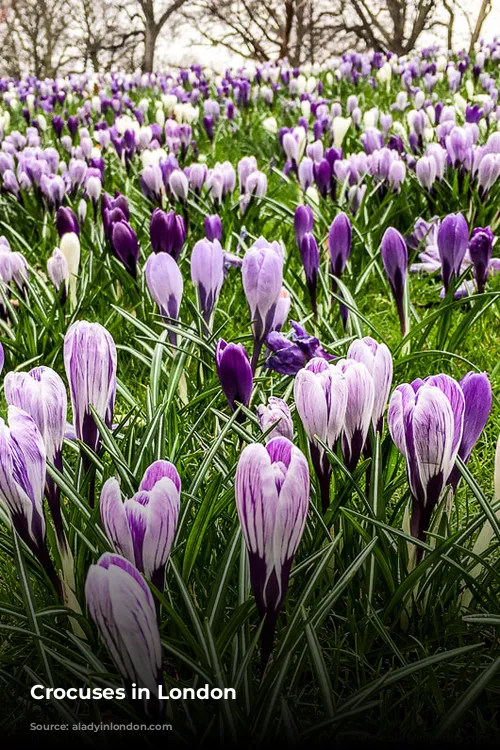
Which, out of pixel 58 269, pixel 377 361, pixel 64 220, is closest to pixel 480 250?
pixel 377 361

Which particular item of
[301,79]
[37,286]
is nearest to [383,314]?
[37,286]

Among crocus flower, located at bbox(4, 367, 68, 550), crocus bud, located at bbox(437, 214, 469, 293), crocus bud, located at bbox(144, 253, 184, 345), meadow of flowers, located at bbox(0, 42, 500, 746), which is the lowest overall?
meadow of flowers, located at bbox(0, 42, 500, 746)

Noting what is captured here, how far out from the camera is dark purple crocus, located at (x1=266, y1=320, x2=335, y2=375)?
5.61 ft

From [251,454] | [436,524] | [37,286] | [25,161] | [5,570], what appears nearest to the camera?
[251,454]

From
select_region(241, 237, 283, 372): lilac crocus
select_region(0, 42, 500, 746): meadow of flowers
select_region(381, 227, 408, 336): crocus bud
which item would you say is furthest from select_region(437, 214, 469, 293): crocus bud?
select_region(241, 237, 283, 372): lilac crocus

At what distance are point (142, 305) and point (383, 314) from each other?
1.01m

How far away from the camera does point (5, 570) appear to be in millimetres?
1464

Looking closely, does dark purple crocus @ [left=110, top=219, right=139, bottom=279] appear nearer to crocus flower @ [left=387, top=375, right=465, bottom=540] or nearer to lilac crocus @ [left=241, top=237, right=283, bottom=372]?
lilac crocus @ [left=241, top=237, right=283, bottom=372]

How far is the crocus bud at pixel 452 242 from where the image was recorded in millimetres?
1868

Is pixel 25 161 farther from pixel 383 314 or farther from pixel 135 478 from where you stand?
pixel 135 478

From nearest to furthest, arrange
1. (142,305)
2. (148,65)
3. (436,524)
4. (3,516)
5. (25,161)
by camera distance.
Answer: (3,516) → (436,524) → (142,305) → (25,161) → (148,65)

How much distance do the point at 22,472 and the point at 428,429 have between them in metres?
0.57

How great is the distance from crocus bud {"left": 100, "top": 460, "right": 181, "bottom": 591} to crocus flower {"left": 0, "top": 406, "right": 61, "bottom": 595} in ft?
0.39

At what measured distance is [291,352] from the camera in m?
1.72
